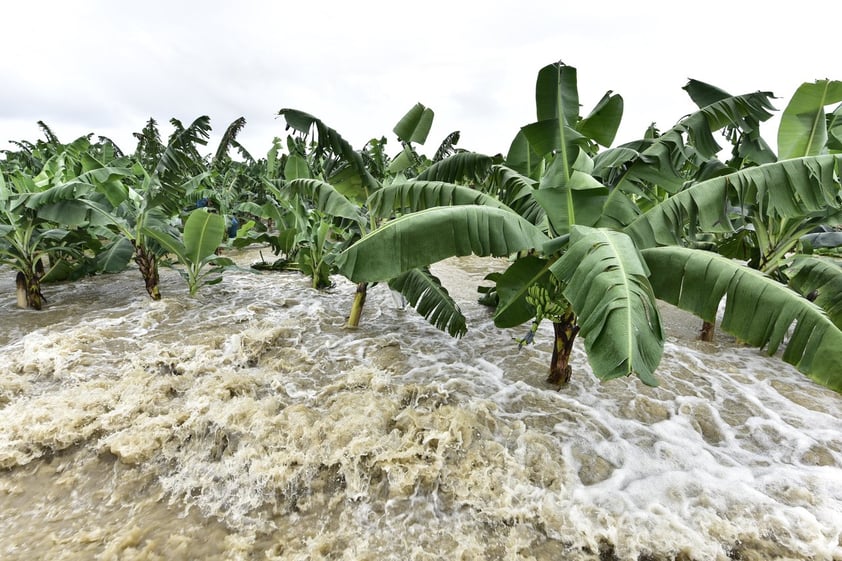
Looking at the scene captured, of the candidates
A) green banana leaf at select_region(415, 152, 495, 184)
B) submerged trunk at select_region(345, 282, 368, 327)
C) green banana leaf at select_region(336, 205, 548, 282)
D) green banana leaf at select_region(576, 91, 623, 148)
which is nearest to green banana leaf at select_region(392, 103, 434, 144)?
green banana leaf at select_region(415, 152, 495, 184)

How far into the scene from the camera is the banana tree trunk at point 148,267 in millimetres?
5500

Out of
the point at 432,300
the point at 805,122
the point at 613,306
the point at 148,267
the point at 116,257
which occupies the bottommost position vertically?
the point at 432,300

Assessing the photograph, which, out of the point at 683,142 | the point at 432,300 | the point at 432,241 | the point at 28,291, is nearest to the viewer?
the point at 432,241

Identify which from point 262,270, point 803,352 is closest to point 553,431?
point 803,352

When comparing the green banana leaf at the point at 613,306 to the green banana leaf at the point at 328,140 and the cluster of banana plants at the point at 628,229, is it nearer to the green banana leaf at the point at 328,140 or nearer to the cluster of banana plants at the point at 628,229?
the cluster of banana plants at the point at 628,229

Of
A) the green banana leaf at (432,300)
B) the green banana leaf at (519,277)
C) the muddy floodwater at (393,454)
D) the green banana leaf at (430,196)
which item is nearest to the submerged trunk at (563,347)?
the muddy floodwater at (393,454)

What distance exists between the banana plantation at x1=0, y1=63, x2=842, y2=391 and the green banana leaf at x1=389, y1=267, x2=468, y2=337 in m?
0.02

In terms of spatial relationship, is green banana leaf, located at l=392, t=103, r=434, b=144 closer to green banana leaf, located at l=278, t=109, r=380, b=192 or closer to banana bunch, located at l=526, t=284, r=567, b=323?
green banana leaf, located at l=278, t=109, r=380, b=192

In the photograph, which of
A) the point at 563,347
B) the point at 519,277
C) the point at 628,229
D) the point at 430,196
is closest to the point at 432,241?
the point at 519,277

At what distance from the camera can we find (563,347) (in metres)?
3.49

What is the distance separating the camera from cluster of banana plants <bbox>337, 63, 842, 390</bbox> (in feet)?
6.59

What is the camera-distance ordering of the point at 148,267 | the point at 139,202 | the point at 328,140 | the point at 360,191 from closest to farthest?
the point at 328,140 < the point at 360,191 < the point at 148,267 < the point at 139,202

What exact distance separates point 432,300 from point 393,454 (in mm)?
2114

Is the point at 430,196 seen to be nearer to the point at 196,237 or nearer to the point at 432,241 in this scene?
the point at 432,241
